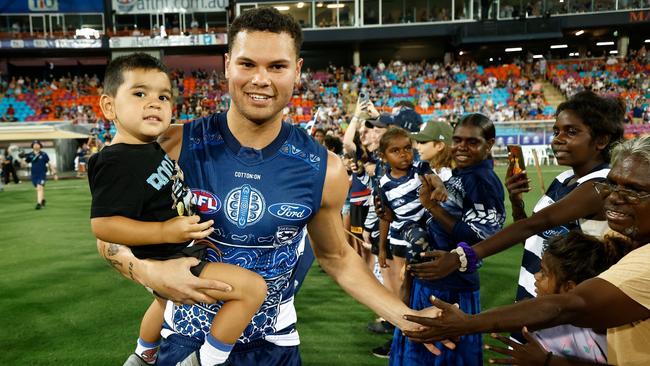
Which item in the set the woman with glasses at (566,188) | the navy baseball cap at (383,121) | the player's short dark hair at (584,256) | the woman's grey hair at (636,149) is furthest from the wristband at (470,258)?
the navy baseball cap at (383,121)

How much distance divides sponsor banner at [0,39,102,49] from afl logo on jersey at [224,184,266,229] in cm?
4575

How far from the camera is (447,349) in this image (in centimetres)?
336

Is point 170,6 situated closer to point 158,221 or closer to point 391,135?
point 391,135

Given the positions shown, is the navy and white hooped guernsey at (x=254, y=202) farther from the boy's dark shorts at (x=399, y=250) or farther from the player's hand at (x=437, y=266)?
the boy's dark shorts at (x=399, y=250)

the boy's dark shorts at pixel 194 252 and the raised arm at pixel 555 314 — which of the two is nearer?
the raised arm at pixel 555 314

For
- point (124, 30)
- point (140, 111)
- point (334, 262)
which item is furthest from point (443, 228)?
point (124, 30)

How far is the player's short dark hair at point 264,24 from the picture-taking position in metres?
2.21

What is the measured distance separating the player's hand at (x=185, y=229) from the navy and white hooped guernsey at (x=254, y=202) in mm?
136

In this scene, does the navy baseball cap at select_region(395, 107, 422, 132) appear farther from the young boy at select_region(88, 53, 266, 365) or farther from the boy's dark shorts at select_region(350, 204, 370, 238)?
the young boy at select_region(88, 53, 266, 365)

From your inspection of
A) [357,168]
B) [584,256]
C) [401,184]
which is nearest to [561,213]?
[584,256]

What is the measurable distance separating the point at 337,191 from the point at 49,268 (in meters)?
7.67

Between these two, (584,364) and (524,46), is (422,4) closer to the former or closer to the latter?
(524,46)

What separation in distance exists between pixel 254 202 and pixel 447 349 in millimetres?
1867

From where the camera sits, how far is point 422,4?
139 ft
